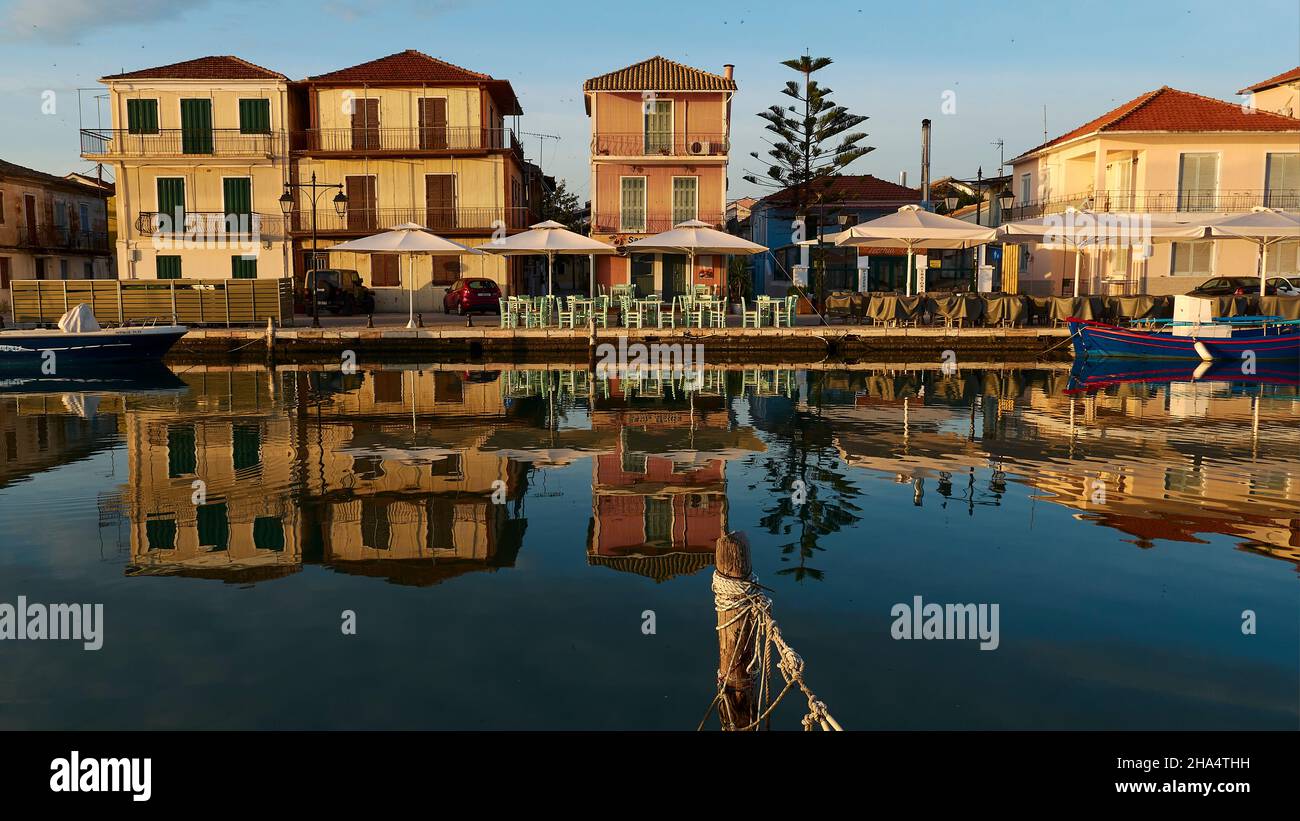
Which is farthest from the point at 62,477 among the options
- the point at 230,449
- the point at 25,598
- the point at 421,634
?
the point at 421,634

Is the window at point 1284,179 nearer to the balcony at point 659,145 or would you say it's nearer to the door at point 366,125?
the balcony at point 659,145

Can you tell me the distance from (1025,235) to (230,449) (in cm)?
2149

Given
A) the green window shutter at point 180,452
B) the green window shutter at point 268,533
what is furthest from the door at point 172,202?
the green window shutter at point 268,533

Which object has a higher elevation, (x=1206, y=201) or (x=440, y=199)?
(x=440, y=199)

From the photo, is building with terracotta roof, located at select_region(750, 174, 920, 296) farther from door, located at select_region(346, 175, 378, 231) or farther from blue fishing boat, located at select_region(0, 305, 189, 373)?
blue fishing boat, located at select_region(0, 305, 189, 373)

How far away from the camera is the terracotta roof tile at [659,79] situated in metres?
34.6

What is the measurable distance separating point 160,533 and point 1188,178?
3459 cm

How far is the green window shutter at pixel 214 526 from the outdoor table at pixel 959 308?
1988cm

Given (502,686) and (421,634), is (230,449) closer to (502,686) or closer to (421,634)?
(421,634)

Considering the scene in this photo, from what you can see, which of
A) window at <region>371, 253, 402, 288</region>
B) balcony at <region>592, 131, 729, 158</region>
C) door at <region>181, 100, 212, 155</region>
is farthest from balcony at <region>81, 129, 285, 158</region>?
balcony at <region>592, 131, 729, 158</region>

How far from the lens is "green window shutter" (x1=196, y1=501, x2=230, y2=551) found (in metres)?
9.07

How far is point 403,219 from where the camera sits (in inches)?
1391

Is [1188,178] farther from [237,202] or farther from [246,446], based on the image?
[246,446]

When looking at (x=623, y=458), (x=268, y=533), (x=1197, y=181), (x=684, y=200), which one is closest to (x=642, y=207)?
(x=684, y=200)
